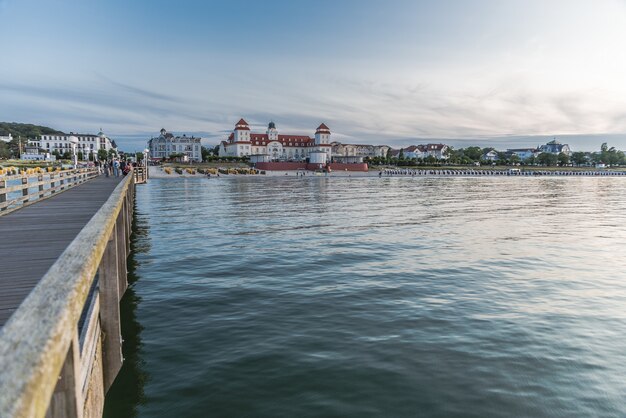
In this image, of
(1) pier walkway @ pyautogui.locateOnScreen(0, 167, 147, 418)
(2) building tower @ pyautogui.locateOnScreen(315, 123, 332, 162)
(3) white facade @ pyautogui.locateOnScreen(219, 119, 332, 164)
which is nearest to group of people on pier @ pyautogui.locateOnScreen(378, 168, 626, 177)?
(2) building tower @ pyautogui.locateOnScreen(315, 123, 332, 162)

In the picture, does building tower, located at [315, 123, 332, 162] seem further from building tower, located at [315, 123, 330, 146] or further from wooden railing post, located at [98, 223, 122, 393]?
wooden railing post, located at [98, 223, 122, 393]

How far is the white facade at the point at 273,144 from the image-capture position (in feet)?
578

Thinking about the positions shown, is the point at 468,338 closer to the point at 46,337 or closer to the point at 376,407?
the point at 376,407

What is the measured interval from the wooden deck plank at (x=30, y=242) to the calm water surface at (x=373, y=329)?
7.34 ft

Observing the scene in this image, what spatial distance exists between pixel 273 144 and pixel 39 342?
181454mm

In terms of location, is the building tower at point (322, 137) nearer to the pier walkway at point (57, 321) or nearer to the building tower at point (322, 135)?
the building tower at point (322, 135)

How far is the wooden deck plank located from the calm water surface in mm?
2238

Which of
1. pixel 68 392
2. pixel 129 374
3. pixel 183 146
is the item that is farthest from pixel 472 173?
pixel 68 392

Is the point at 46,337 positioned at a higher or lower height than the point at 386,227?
higher

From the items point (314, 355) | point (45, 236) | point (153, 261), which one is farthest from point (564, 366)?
point (153, 261)

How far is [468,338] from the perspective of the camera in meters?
8.96

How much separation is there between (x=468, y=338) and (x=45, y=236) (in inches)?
368

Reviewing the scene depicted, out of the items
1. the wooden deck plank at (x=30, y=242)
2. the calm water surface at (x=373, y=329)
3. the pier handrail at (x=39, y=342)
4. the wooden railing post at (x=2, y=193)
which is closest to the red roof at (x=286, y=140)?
the calm water surface at (x=373, y=329)

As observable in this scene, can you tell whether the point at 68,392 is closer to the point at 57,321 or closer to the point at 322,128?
the point at 57,321
